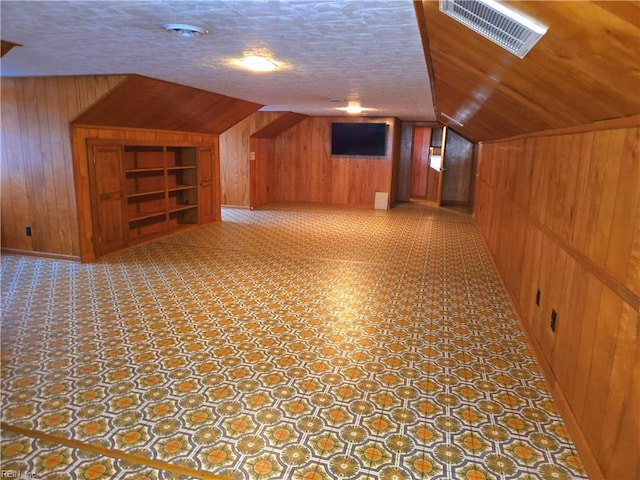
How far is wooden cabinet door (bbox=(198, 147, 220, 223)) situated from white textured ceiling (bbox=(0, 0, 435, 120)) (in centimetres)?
263

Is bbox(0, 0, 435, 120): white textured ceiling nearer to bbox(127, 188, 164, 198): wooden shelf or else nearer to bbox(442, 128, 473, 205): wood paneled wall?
bbox(127, 188, 164, 198): wooden shelf

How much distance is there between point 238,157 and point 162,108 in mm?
3853

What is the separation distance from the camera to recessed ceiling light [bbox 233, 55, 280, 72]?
11.4 ft

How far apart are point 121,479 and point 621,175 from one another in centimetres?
258

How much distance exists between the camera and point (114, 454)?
204 cm

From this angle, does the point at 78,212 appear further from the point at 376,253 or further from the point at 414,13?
the point at 414,13

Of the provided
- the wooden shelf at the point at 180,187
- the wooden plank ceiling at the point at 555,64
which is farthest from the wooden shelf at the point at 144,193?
the wooden plank ceiling at the point at 555,64

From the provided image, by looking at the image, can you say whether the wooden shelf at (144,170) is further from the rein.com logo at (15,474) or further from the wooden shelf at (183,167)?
the rein.com logo at (15,474)

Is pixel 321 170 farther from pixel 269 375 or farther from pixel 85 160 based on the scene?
pixel 269 375

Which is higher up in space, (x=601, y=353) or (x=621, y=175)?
(x=621, y=175)

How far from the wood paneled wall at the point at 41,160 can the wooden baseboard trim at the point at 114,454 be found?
338cm

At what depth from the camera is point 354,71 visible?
3.94 meters

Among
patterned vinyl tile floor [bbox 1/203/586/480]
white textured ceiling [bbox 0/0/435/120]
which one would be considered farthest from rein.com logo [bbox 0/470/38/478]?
white textured ceiling [bbox 0/0/435/120]

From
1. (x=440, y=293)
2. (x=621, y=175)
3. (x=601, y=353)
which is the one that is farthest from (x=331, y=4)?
(x=440, y=293)
